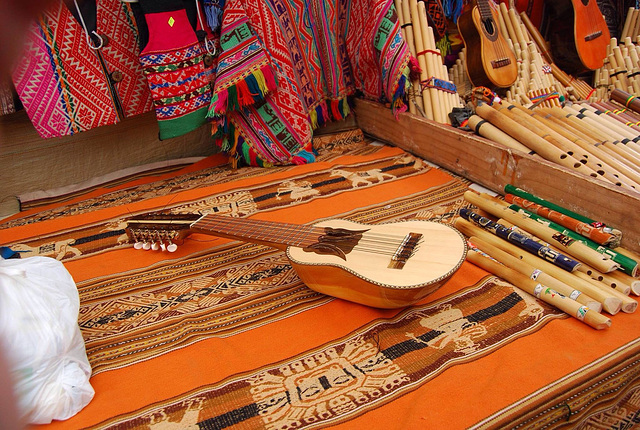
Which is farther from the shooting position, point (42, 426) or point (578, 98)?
point (578, 98)

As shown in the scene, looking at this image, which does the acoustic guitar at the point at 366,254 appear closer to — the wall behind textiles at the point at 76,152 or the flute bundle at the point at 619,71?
the wall behind textiles at the point at 76,152

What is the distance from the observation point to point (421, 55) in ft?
9.61

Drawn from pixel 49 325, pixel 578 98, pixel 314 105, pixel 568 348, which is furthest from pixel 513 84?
pixel 49 325

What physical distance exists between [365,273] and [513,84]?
236 cm

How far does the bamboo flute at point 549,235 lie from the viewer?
5.41 ft

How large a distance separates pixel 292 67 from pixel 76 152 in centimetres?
142

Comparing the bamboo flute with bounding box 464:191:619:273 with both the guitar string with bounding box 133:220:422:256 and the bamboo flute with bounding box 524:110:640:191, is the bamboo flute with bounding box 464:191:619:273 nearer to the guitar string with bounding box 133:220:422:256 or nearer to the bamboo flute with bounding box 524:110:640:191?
the bamboo flute with bounding box 524:110:640:191

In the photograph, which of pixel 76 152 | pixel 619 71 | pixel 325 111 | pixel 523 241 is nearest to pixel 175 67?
pixel 76 152

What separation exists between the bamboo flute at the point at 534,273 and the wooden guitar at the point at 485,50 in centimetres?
168

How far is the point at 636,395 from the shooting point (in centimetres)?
143

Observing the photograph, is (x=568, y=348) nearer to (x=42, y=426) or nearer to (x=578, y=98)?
(x=42, y=426)

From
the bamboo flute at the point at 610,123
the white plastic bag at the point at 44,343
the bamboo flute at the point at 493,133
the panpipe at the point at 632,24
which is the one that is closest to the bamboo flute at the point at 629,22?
the panpipe at the point at 632,24

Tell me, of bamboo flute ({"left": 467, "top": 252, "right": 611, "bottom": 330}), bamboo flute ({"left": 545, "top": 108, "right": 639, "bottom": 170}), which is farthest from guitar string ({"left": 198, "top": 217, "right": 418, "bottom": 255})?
bamboo flute ({"left": 545, "top": 108, "right": 639, "bottom": 170})

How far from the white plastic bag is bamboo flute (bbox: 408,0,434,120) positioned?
226 cm
